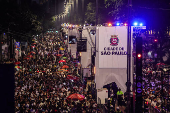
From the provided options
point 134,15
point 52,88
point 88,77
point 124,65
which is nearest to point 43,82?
point 52,88

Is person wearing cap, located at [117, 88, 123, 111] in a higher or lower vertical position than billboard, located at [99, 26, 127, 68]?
lower

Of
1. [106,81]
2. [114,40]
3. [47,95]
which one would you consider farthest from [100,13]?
[47,95]

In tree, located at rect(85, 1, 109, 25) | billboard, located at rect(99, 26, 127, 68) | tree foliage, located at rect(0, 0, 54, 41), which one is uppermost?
tree, located at rect(85, 1, 109, 25)

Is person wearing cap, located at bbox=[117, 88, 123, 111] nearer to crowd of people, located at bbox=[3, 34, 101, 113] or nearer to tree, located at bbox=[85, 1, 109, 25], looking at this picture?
crowd of people, located at bbox=[3, 34, 101, 113]

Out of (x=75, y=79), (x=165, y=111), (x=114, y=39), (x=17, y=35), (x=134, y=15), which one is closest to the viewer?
(x=165, y=111)

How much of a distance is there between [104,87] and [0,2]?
21.3 metres

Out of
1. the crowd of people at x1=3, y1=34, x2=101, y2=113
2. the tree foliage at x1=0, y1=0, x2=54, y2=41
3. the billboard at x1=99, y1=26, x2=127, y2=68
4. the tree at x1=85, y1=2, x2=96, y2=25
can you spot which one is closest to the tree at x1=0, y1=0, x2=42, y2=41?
the tree foliage at x1=0, y1=0, x2=54, y2=41

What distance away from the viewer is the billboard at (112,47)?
19016mm

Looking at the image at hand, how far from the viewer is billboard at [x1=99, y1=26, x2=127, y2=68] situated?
62.4 ft

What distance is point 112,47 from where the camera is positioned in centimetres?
1912

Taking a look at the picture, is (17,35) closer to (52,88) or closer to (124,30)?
(52,88)

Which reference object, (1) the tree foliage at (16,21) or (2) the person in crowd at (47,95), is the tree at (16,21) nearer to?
(1) the tree foliage at (16,21)

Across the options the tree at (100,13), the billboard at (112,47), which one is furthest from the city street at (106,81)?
the tree at (100,13)

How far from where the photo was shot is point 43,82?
2302cm
